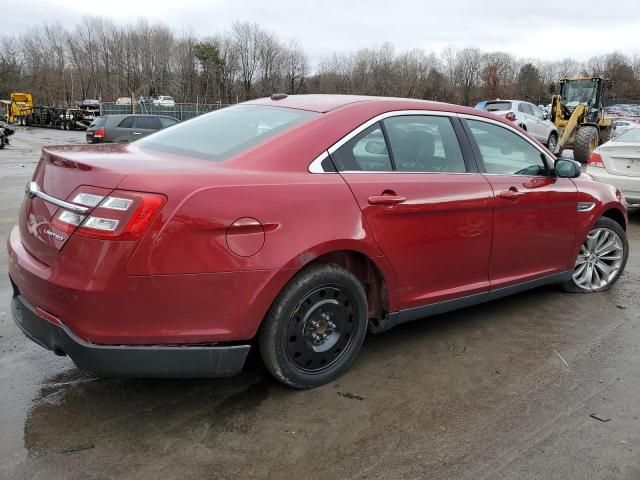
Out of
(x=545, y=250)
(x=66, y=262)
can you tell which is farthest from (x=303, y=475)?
(x=545, y=250)

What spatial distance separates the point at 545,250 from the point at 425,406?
73.1 inches

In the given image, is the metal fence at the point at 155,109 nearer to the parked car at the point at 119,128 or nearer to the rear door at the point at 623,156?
the parked car at the point at 119,128

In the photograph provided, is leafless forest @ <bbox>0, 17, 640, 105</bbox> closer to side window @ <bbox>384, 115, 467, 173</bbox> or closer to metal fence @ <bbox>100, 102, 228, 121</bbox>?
metal fence @ <bbox>100, 102, 228, 121</bbox>

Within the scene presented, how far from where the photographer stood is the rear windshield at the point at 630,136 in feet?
26.6

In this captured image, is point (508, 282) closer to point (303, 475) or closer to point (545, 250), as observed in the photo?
point (545, 250)

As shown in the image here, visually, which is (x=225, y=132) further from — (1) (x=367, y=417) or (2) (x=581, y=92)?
(2) (x=581, y=92)

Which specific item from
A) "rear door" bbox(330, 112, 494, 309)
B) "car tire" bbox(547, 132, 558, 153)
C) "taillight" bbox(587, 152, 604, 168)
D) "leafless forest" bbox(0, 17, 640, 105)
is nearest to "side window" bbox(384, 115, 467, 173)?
"rear door" bbox(330, 112, 494, 309)

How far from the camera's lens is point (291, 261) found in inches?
105

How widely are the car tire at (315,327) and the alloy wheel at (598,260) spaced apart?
255 centimetres

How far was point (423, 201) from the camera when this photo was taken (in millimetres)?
3254

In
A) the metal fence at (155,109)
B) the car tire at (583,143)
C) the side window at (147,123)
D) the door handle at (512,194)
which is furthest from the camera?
the metal fence at (155,109)

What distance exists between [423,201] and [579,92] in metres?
18.7

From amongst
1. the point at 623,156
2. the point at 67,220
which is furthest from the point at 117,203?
the point at 623,156

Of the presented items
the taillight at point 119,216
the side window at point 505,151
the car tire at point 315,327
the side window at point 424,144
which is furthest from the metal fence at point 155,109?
the taillight at point 119,216
